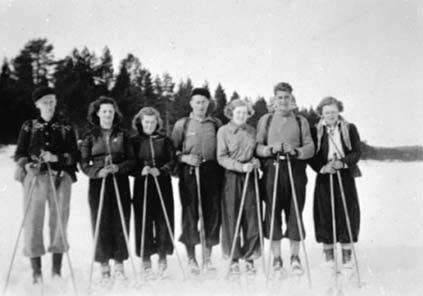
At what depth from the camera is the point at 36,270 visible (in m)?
4.56

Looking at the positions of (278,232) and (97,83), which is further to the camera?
(97,83)

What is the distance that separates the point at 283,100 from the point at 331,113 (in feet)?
1.93

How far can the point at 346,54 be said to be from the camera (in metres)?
5.91

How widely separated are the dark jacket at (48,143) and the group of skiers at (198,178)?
1cm

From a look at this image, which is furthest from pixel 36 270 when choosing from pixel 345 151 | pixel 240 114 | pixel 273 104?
pixel 345 151

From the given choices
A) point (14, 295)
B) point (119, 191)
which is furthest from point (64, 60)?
point (14, 295)

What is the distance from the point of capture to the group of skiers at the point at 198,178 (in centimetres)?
464

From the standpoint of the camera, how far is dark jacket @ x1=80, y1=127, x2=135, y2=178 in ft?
15.4

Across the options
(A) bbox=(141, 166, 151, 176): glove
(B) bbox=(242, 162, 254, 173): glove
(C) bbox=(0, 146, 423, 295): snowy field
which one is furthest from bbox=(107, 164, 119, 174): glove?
(B) bbox=(242, 162, 254, 173): glove

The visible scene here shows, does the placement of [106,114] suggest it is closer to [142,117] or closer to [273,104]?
[142,117]

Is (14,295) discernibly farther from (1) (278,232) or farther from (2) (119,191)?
(1) (278,232)

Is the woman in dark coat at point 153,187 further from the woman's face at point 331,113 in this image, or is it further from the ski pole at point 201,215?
the woman's face at point 331,113

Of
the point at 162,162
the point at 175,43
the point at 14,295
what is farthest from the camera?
the point at 175,43

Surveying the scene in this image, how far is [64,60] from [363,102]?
4.36 m
